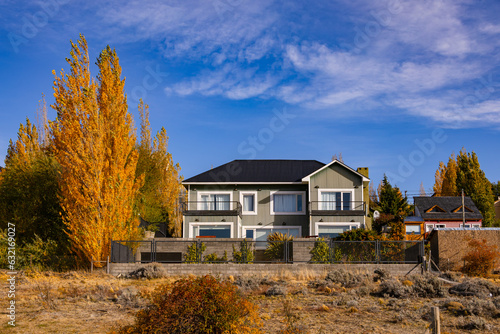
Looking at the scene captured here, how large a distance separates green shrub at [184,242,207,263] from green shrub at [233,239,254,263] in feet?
5.94

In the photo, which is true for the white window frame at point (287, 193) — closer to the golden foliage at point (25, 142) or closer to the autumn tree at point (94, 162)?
the autumn tree at point (94, 162)

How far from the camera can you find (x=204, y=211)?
127 feet

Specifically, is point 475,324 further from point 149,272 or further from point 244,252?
point 244,252

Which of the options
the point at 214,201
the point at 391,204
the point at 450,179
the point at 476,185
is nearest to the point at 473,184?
the point at 476,185

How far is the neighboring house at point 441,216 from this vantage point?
52.2 metres

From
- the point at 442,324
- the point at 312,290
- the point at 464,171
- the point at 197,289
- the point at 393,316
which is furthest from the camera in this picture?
the point at 464,171

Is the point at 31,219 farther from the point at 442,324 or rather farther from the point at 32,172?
the point at 442,324

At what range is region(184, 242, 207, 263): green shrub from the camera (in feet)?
87.9

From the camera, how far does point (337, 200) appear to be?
38.6 m

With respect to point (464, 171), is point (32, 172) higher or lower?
lower

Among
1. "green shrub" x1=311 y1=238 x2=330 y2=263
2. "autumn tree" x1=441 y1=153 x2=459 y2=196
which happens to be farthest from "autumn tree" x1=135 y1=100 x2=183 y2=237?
"autumn tree" x1=441 y1=153 x2=459 y2=196

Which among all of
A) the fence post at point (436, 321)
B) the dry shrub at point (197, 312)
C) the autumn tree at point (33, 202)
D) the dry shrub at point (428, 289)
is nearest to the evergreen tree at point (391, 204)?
the dry shrub at point (428, 289)

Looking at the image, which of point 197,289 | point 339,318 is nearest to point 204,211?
point 339,318

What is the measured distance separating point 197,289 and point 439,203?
51.3 meters
